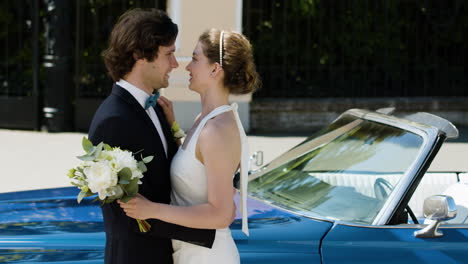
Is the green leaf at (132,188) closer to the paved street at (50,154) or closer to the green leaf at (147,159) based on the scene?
the green leaf at (147,159)

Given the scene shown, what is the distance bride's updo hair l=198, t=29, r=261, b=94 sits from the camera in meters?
2.74

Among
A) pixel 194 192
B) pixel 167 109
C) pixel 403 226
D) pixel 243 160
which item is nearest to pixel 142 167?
pixel 194 192

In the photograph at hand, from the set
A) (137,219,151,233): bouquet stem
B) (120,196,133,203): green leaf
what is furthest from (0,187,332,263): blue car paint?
(120,196,133,203): green leaf

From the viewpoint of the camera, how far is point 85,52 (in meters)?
12.2

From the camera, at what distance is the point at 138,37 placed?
2.65 metres

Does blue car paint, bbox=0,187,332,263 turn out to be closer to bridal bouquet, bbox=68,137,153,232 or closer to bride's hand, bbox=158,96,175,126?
bride's hand, bbox=158,96,175,126

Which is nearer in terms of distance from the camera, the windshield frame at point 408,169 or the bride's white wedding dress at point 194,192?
the bride's white wedding dress at point 194,192

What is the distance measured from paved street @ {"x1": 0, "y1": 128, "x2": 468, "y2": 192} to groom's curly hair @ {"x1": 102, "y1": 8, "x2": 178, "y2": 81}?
5.68 meters

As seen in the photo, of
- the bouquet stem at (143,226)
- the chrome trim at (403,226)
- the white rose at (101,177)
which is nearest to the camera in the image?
the white rose at (101,177)

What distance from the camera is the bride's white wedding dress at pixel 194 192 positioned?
2730 mm

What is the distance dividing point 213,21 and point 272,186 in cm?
805

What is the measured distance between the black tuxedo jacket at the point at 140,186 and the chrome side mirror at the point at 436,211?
3.03ft

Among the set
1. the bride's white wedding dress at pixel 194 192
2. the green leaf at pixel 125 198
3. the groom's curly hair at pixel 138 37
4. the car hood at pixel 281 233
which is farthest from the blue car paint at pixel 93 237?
the groom's curly hair at pixel 138 37

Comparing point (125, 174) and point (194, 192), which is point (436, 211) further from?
point (125, 174)
